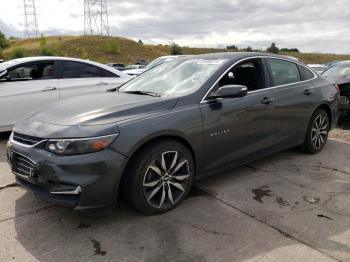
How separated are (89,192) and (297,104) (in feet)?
10.8

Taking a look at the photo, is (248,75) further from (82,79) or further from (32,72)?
(32,72)

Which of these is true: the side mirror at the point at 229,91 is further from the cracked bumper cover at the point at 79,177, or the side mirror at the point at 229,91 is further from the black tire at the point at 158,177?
the cracked bumper cover at the point at 79,177

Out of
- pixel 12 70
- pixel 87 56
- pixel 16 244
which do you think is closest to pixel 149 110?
pixel 16 244

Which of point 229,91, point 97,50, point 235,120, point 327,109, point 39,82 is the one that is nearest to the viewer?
point 229,91

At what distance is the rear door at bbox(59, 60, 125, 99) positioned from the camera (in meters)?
7.45

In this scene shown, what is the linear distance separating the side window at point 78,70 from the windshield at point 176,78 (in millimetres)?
2789

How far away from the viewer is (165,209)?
3.96 metres

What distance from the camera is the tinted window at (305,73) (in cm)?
578

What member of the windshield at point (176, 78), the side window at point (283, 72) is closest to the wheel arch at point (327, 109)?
the side window at point (283, 72)

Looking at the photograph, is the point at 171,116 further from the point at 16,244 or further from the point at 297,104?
the point at 297,104

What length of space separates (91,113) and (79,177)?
27.4 inches

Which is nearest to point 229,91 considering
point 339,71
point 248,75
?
point 248,75

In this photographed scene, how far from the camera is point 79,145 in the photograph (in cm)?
340

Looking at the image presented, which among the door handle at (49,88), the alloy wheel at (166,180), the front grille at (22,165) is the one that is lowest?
the alloy wheel at (166,180)
